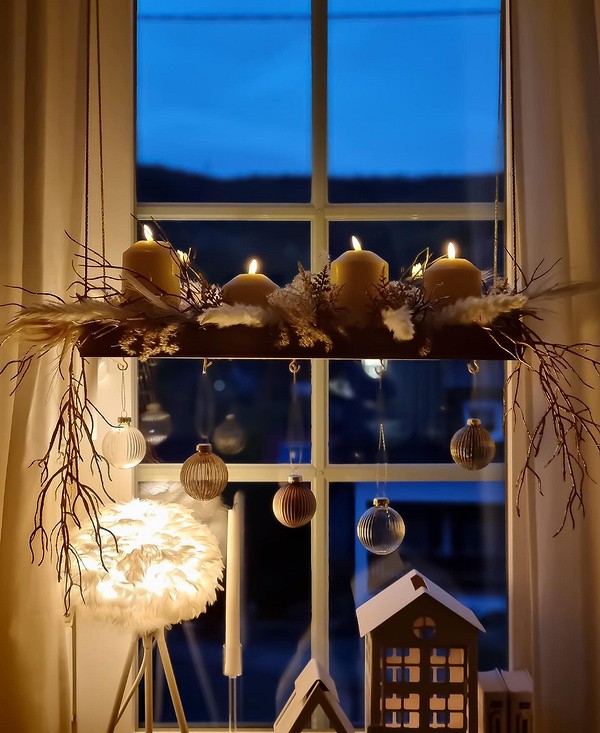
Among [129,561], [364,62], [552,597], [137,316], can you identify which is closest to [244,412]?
[129,561]

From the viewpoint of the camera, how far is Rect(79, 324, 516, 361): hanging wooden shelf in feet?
3.42

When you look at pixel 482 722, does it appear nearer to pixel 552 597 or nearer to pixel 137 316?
pixel 552 597

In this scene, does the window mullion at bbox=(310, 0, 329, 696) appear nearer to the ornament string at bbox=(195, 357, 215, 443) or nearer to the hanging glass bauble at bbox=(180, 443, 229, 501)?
the ornament string at bbox=(195, 357, 215, 443)

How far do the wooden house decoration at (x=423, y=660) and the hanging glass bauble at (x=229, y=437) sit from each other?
55 centimetres

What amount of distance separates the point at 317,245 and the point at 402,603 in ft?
2.81

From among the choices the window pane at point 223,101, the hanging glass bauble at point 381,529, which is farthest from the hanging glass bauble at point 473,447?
the window pane at point 223,101

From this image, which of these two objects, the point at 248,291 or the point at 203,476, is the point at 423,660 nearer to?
the point at 203,476

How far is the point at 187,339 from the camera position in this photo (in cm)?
104

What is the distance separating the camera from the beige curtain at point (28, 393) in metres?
1.32

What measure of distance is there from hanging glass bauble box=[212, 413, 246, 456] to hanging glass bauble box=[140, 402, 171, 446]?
0.40 ft

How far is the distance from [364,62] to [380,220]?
40 cm

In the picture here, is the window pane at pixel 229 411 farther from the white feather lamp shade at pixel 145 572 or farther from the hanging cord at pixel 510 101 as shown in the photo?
the hanging cord at pixel 510 101

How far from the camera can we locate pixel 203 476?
126cm

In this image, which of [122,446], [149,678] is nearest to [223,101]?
→ [122,446]
